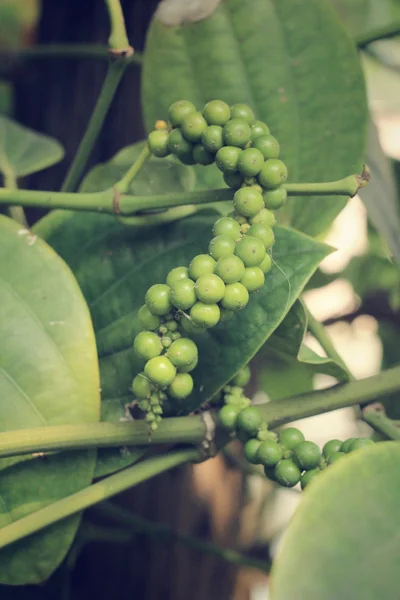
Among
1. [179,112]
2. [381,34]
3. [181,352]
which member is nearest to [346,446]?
[181,352]

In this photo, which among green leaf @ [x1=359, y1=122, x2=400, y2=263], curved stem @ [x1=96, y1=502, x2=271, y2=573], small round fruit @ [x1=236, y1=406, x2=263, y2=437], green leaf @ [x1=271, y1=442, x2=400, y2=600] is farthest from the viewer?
curved stem @ [x1=96, y1=502, x2=271, y2=573]

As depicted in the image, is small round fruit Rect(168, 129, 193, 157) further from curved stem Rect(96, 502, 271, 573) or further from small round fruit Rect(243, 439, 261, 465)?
curved stem Rect(96, 502, 271, 573)

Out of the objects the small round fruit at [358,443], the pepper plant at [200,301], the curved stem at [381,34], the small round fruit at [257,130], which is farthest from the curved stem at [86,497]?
the curved stem at [381,34]

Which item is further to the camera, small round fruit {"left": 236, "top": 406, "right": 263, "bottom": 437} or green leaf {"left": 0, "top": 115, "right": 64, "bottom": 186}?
green leaf {"left": 0, "top": 115, "right": 64, "bottom": 186}

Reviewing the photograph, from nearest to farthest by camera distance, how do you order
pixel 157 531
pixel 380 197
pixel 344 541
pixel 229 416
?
pixel 344 541 < pixel 229 416 < pixel 380 197 < pixel 157 531

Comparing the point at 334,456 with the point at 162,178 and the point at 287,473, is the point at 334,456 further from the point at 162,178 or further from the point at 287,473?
the point at 162,178

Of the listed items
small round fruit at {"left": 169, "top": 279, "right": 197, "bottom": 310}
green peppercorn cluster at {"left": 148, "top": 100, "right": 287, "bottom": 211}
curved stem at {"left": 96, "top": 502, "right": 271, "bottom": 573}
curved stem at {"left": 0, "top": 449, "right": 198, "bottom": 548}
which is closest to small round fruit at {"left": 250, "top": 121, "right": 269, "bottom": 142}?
green peppercorn cluster at {"left": 148, "top": 100, "right": 287, "bottom": 211}
